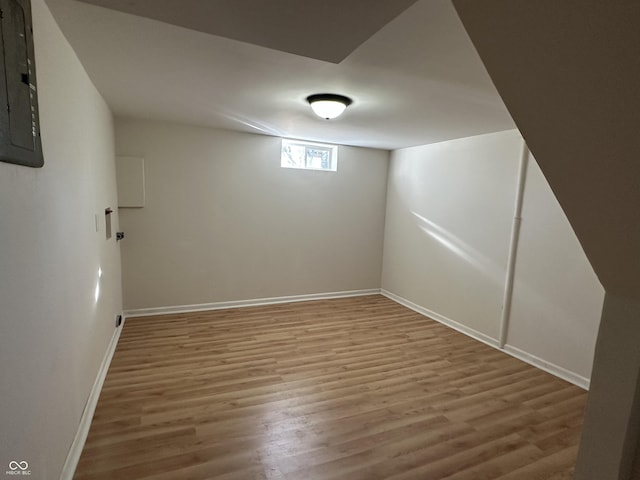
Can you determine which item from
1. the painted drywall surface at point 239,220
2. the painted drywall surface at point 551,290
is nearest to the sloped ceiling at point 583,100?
the painted drywall surface at point 551,290

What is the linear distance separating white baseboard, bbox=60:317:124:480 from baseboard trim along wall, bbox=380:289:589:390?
3683 millimetres

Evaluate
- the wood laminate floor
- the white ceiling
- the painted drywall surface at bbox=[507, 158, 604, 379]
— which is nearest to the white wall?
the painted drywall surface at bbox=[507, 158, 604, 379]

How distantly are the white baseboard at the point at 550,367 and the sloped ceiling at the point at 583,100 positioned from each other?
2327mm

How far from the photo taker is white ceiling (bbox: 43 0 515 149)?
1.35 m

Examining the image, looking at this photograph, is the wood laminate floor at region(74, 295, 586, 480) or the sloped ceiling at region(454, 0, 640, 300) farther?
the wood laminate floor at region(74, 295, 586, 480)

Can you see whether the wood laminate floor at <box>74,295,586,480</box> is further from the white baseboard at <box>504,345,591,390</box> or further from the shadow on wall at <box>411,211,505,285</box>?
the shadow on wall at <box>411,211,505,285</box>

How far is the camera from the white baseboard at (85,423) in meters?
1.63

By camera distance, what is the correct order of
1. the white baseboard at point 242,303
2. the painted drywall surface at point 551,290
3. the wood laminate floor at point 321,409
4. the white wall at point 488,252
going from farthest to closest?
the white baseboard at point 242,303
the white wall at point 488,252
the painted drywall surface at point 551,290
the wood laminate floor at point 321,409

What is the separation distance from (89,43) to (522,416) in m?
3.70

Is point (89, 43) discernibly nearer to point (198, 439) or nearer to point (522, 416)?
point (198, 439)

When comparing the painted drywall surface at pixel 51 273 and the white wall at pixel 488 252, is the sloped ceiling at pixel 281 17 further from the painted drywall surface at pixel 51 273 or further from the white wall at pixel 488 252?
the white wall at pixel 488 252

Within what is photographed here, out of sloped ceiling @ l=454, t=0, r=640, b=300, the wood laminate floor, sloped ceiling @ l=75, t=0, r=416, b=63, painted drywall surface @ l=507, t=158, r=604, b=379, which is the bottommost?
the wood laminate floor

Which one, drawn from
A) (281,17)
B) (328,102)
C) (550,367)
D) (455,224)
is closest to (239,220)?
(328,102)

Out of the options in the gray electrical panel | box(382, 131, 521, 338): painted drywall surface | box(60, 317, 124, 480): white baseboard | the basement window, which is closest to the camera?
the gray electrical panel
